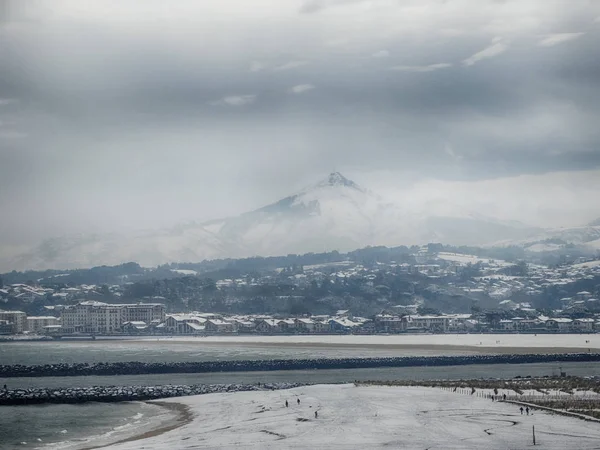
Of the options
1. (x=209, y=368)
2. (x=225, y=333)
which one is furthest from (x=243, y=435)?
(x=225, y=333)

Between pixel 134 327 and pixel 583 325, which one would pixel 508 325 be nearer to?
pixel 583 325

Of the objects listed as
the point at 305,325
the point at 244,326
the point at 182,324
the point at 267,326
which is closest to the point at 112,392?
the point at 267,326

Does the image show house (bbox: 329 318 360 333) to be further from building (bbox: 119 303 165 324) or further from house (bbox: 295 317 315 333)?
building (bbox: 119 303 165 324)

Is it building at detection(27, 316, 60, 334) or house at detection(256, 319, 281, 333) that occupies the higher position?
building at detection(27, 316, 60, 334)

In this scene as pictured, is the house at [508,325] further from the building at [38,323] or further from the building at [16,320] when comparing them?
the building at [16,320]

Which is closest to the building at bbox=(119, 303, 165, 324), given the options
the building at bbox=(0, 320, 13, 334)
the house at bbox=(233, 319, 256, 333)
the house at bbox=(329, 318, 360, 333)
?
the house at bbox=(233, 319, 256, 333)

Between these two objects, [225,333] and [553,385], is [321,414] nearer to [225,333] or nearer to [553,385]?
[553,385]
